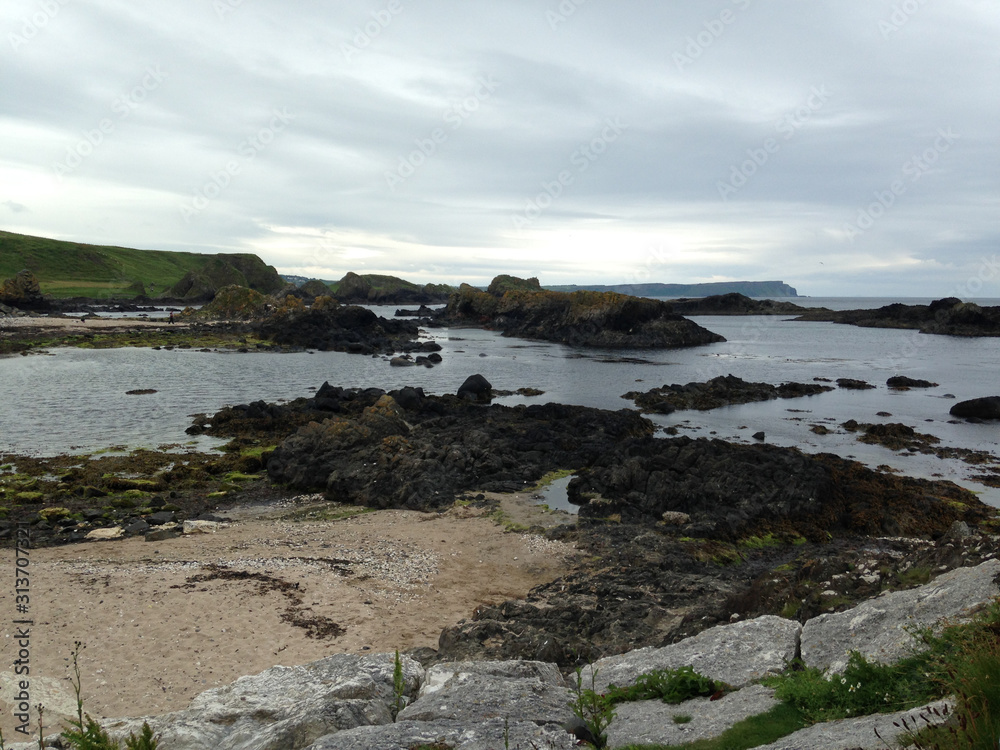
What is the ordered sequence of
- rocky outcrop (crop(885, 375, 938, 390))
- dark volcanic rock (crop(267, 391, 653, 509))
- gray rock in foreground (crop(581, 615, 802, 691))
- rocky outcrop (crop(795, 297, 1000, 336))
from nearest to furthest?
gray rock in foreground (crop(581, 615, 802, 691)) < dark volcanic rock (crop(267, 391, 653, 509)) < rocky outcrop (crop(885, 375, 938, 390)) < rocky outcrop (crop(795, 297, 1000, 336))

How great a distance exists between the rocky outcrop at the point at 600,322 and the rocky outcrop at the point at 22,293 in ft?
312

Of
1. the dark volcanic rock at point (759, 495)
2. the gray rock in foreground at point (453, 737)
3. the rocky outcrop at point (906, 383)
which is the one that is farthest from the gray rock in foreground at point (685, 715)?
the rocky outcrop at point (906, 383)

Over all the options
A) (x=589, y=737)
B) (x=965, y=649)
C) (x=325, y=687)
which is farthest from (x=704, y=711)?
(x=325, y=687)

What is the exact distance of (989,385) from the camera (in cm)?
5566

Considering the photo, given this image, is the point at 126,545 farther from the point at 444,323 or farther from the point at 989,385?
the point at 444,323

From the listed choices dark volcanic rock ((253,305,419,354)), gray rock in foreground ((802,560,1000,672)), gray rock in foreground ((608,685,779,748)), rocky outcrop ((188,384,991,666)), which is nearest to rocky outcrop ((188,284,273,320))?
dark volcanic rock ((253,305,419,354))

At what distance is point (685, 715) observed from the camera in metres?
7.18

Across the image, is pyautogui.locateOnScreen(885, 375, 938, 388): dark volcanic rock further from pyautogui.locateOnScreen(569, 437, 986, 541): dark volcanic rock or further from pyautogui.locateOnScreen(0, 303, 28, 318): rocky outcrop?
pyautogui.locateOnScreen(0, 303, 28, 318): rocky outcrop

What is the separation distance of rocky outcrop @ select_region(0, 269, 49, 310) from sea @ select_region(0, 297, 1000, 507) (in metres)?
69.4

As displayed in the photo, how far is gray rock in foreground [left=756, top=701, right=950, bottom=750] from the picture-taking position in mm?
4942

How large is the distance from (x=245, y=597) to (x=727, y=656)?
37.2 ft

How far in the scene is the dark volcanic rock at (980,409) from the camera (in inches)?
1625

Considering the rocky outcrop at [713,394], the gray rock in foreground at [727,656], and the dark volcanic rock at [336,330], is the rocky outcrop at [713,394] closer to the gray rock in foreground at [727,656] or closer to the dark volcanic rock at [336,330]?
the gray rock in foreground at [727,656]

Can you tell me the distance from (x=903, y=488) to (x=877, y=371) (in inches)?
1950
